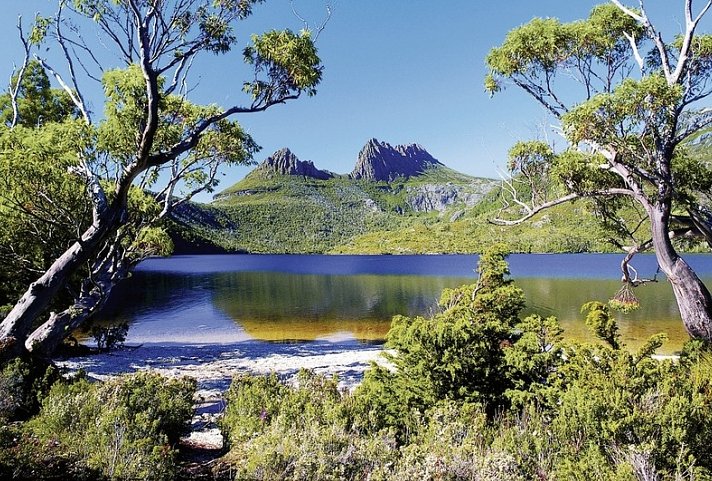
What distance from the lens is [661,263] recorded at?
30.7 ft

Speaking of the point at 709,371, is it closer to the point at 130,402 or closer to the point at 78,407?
the point at 130,402

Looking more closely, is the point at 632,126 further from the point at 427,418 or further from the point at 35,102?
the point at 35,102

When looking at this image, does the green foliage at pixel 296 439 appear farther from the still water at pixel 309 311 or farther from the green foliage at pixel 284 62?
the still water at pixel 309 311

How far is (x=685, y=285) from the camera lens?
889 centimetres

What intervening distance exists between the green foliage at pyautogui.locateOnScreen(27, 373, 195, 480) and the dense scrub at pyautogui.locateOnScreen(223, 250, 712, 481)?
90 cm

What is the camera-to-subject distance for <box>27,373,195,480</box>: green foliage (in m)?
4.51

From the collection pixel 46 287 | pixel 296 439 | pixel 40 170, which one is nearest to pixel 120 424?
pixel 296 439

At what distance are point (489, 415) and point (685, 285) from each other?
5.64 m

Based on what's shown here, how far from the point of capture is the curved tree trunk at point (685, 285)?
28.6ft

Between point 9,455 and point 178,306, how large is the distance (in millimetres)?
44560

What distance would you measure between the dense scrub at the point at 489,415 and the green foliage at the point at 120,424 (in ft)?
2.95

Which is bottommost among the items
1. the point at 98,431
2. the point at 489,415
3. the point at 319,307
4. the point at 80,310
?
the point at 319,307

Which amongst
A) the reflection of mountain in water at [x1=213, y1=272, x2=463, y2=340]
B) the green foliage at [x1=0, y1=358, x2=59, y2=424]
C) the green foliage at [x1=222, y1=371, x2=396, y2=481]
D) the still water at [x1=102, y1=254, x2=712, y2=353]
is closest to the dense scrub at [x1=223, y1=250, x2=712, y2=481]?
the green foliage at [x1=222, y1=371, x2=396, y2=481]

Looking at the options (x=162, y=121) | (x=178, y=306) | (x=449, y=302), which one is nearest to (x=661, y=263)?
(x=449, y=302)
